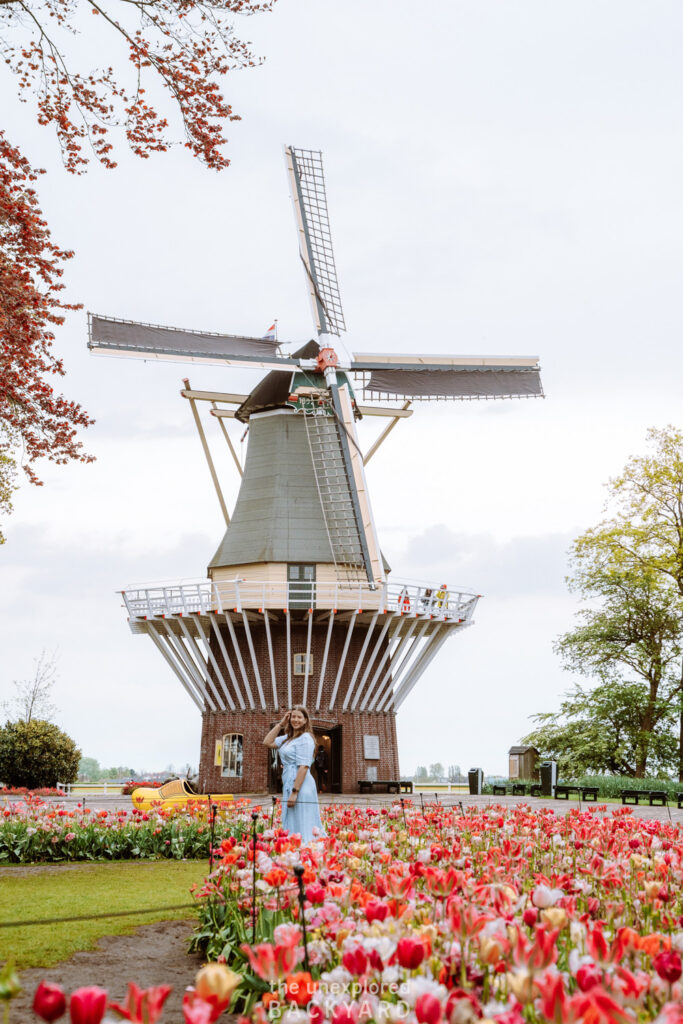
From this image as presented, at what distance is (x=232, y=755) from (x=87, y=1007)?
24.6 metres

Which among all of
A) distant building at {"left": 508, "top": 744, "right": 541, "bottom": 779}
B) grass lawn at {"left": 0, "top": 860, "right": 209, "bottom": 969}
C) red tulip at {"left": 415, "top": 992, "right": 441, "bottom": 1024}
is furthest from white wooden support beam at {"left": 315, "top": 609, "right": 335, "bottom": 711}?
red tulip at {"left": 415, "top": 992, "right": 441, "bottom": 1024}

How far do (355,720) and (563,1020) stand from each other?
2424 cm

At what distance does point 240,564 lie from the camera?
26.8 m

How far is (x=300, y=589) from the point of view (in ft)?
85.0

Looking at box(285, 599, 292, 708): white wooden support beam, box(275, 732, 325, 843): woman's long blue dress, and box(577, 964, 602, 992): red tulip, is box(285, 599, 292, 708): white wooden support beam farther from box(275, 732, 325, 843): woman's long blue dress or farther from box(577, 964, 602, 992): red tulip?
box(577, 964, 602, 992): red tulip

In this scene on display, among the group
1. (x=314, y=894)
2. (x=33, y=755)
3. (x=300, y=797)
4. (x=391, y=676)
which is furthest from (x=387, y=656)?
(x=314, y=894)

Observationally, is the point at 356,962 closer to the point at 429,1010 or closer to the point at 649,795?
the point at 429,1010

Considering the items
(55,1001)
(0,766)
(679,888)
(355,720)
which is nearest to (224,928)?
(679,888)

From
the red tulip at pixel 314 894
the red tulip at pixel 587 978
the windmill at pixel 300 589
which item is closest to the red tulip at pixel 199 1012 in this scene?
the red tulip at pixel 587 978

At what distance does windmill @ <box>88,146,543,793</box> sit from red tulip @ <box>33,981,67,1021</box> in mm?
22180

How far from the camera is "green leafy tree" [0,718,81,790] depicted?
3083 centimetres

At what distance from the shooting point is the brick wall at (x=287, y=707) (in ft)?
83.1

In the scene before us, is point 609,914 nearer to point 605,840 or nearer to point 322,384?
point 605,840

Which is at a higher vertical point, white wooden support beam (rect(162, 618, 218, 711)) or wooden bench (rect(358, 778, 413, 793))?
white wooden support beam (rect(162, 618, 218, 711))
